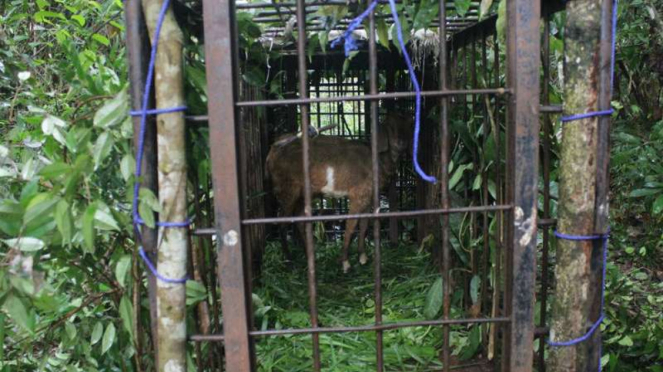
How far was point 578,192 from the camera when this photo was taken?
2070 mm

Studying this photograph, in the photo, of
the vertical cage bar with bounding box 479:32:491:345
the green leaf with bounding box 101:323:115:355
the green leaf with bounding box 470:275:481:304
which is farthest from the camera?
the green leaf with bounding box 470:275:481:304

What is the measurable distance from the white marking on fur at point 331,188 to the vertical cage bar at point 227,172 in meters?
3.16

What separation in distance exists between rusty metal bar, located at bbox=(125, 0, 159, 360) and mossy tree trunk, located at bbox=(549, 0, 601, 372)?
59.4 inches

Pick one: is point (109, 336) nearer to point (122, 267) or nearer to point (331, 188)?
point (122, 267)

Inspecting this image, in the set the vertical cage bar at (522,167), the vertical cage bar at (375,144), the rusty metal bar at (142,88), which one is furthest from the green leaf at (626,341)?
the rusty metal bar at (142,88)

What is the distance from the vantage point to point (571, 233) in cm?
210

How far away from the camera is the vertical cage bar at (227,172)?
1.96 metres

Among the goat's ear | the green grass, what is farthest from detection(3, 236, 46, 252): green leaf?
the goat's ear

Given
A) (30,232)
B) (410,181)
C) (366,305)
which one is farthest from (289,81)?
(30,232)

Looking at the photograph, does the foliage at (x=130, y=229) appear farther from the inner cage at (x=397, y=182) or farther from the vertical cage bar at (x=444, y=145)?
the vertical cage bar at (x=444, y=145)

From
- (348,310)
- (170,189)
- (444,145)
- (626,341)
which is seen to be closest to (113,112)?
(170,189)

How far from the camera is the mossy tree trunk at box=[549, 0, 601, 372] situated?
2.02 m

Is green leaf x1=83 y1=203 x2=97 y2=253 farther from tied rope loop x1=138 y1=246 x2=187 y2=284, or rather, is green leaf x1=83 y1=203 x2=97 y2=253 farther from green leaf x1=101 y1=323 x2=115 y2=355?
green leaf x1=101 y1=323 x2=115 y2=355

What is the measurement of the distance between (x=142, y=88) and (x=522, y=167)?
1387 mm
